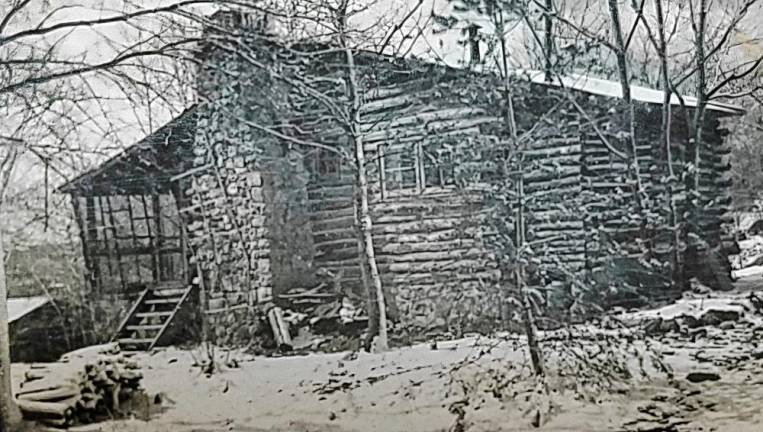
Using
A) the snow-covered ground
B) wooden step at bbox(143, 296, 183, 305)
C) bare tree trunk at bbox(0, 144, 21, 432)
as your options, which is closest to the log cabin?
wooden step at bbox(143, 296, 183, 305)

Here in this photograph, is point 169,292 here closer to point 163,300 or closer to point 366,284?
point 163,300

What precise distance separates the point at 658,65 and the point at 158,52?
1490 mm

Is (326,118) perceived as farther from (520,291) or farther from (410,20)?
(520,291)

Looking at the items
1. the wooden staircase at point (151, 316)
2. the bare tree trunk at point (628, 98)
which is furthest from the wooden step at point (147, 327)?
the bare tree trunk at point (628, 98)

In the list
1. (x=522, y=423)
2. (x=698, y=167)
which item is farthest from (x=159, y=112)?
(x=698, y=167)

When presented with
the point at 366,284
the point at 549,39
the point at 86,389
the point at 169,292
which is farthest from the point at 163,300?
the point at 549,39

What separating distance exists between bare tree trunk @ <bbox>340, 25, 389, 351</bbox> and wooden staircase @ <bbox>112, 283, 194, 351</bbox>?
21.9 inches

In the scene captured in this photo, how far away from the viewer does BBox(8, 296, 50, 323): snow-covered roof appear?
7.91 feet

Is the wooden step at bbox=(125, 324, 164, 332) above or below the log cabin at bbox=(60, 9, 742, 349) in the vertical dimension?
below

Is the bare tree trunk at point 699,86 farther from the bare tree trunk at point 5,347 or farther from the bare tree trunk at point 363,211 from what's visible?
the bare tree trunk at point 5,347

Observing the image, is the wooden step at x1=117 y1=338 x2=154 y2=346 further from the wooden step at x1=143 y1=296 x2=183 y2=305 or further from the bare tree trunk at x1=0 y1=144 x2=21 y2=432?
the bare tree trunk at x1=0 y1=144 x2=21 y2=432

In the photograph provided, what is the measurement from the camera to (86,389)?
2365 millimetres

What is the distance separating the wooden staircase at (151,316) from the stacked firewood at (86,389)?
0.18 feet

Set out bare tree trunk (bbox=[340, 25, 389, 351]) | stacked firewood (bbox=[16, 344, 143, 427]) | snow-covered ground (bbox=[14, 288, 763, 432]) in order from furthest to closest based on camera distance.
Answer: stacked firewood (bbox=[16, 344, 143, 427])
bare tree trunk (bbox=[340, 25, 389, 351])
snow-covered ground (bbox=[14, 288, 763, 432])
